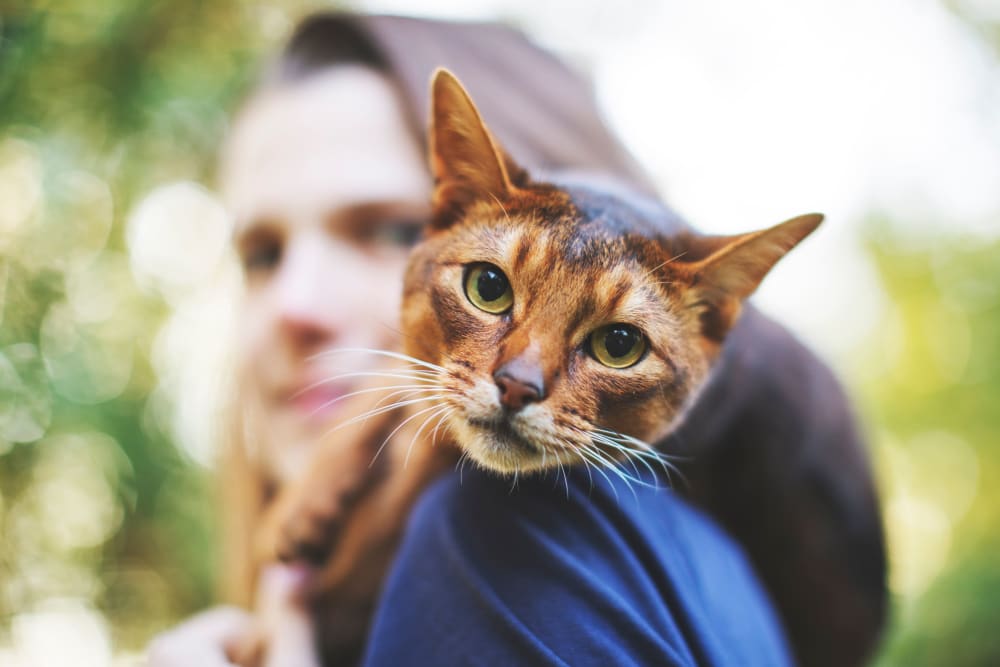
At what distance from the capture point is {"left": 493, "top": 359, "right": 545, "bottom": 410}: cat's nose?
776mm

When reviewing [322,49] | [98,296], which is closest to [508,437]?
[322,49]

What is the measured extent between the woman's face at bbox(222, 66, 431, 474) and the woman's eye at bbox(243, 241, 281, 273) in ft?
0.04

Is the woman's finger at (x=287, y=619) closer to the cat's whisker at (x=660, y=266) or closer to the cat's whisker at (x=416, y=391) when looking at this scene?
the cat's whisker at (x=416, y=391)

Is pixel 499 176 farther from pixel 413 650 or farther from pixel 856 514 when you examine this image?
pixel 856 514

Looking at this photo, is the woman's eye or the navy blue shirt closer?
the navy blue shirt

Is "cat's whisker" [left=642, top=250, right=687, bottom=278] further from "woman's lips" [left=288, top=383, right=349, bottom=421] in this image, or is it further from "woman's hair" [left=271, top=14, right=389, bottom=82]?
"woman's hair" [left=271, top=14, right=389, bottom=82]

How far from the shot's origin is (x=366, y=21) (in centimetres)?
157

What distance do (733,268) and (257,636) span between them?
3.90 ft

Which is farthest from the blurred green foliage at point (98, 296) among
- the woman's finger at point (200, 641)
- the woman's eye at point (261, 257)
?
the woman's finger at point (200, 641)

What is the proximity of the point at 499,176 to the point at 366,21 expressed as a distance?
92cm

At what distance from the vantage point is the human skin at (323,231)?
59.6 inches

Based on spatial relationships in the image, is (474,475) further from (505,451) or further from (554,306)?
(554,306)

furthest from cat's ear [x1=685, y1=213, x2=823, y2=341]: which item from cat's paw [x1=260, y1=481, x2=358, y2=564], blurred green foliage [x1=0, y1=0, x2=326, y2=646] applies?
blurred green foliage [x1=0, y1=0, x2=326, y2=646]

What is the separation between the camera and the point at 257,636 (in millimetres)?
Result: 1304
